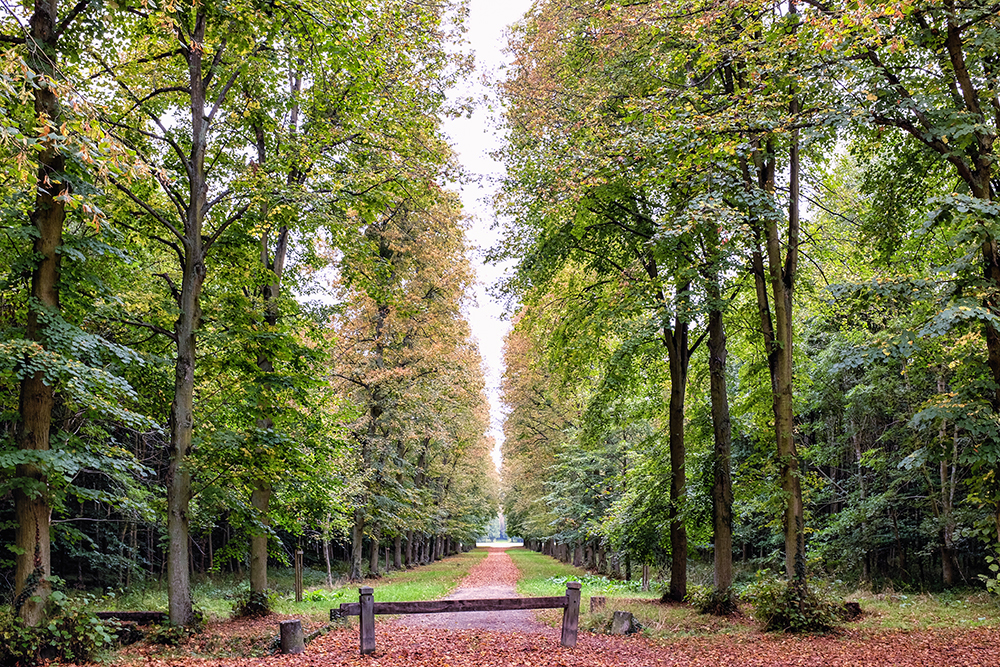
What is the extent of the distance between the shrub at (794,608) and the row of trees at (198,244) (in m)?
7.92

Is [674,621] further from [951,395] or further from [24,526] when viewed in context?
[24,526]

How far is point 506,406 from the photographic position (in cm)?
3438

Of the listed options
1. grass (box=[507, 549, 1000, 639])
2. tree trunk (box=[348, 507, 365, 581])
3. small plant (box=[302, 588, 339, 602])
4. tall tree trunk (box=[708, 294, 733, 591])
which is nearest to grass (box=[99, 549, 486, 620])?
small plant (box=[302, 588, 339, 602])

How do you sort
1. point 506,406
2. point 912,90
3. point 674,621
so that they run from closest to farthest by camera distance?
point 912,90 → point 674,621 → point 506,406

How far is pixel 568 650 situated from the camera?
8656 millimetres

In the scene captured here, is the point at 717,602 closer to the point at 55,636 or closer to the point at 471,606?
the point at 471,606

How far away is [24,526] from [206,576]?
1792 centimetres

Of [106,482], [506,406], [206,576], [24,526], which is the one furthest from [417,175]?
[506,406]

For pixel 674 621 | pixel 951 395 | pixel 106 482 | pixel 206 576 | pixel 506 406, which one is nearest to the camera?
pixel 951 395

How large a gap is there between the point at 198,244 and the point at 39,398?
11.5 ft

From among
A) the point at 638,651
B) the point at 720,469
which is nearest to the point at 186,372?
the point at 638,651

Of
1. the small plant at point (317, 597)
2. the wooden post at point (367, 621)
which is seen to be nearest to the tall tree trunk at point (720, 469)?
the wooden post at point (367, 621)

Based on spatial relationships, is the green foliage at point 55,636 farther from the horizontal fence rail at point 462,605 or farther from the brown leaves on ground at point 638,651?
the horizontal fence rail at point 462,605

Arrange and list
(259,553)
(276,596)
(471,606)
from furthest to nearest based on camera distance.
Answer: (276,596), (259,553), (471,606)
